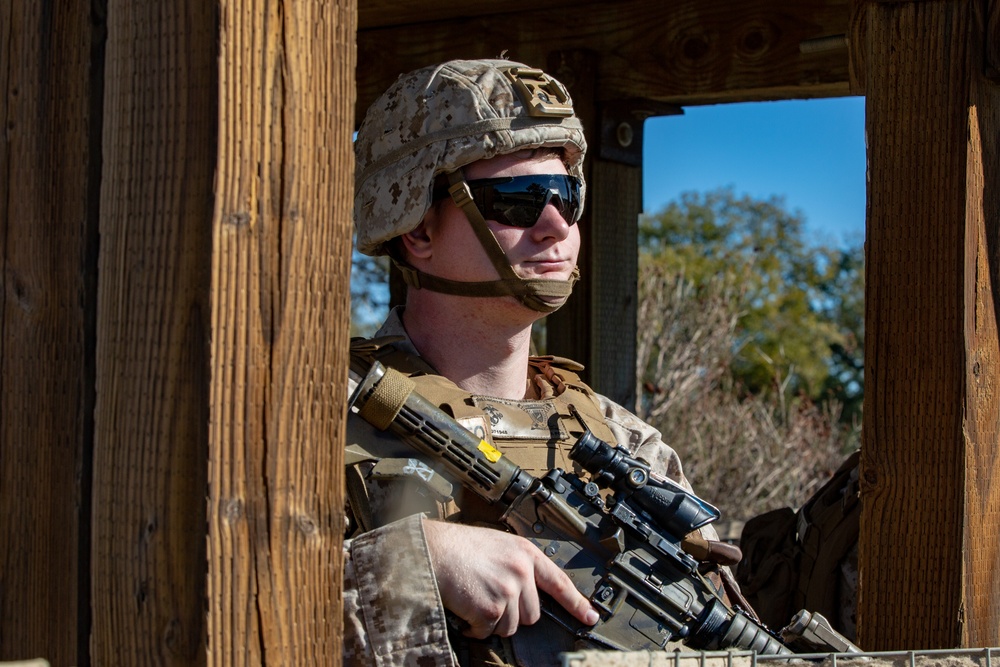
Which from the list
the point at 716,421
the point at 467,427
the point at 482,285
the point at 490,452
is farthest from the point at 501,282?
the point at 716,421

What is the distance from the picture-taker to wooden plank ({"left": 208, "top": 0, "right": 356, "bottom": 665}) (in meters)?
1.73

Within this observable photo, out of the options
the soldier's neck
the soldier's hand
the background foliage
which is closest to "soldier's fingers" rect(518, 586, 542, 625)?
the soldier's hand

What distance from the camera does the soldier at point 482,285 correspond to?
8.35ft

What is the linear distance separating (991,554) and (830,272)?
14464mm

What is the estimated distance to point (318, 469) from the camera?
5.97ft

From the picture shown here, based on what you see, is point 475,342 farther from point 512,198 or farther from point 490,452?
point 490,452

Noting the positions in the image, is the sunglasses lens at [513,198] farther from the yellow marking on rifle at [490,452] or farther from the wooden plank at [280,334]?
the wooden plank at [280,334]

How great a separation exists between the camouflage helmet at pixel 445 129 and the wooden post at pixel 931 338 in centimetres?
75

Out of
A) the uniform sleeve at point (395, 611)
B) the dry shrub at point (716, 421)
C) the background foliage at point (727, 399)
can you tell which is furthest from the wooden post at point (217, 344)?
the dry shrub at point (716, 421)

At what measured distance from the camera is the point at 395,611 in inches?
89.6

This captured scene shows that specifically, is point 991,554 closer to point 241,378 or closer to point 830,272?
point 241,378

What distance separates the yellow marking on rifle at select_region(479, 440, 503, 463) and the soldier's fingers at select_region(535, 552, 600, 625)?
0.22 metres

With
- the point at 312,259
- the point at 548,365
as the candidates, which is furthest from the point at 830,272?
the point at 312,259

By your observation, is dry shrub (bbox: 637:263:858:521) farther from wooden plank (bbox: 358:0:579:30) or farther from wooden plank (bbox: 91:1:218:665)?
wooden plank (bbox: 91:1:218:665)
